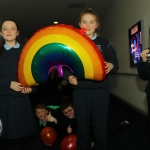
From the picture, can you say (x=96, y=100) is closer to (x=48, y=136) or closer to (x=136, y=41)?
(x=48, y=136)

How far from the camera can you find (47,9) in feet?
16.9

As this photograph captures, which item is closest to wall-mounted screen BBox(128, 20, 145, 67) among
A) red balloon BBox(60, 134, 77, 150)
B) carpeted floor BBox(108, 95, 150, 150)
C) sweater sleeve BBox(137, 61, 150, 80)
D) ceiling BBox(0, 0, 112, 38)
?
carpeted floor BBox(108, 95, 150, 150)

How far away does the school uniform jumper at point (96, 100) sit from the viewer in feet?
4.48

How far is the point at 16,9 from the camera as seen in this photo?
5082 millimetres

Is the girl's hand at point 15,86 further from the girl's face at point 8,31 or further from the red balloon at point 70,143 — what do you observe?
the red balloon at point 70,143

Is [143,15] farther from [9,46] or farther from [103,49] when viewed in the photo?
[9,46]

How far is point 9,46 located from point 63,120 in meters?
1.04

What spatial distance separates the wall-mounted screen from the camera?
275 centimetres

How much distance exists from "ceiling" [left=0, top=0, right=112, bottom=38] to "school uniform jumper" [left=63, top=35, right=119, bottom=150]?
3533 millimetres

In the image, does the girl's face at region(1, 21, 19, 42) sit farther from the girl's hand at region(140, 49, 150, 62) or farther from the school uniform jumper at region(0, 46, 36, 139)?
the girl's hand at region(140, 49, 150, 62)

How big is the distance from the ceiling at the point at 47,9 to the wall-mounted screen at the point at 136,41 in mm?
1899

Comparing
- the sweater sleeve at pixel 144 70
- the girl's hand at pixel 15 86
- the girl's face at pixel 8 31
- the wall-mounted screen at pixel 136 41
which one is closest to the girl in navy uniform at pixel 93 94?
the sweater sleeve at pixel 144 70

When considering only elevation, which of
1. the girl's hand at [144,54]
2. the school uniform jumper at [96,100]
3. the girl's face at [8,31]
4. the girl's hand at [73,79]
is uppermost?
the girl's face at [8,31]

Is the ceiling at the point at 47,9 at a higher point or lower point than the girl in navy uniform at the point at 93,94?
higher
